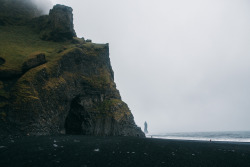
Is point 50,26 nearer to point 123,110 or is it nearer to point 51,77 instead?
point 51,77

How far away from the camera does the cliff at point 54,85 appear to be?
34.3 m

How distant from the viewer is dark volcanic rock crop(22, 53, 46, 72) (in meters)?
41.0

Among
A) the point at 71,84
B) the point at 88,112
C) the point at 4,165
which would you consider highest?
the point at 71,84

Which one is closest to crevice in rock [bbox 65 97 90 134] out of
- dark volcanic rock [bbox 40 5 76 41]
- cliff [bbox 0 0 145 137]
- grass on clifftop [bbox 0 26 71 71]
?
cliff [bbox 0 0 145 137]

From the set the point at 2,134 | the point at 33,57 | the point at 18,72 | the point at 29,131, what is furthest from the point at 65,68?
the point at 2,134

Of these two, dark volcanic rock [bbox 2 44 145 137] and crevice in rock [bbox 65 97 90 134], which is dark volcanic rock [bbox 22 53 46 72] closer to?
dark volcanic rock [bbox 2 44 145 137]

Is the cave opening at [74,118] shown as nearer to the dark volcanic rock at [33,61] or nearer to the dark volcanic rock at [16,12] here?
the dark volcanic rock at [33,61]

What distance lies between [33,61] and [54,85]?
8432 mm

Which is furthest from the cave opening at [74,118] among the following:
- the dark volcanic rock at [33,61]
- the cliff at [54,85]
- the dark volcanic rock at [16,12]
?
the dark volcanic rock at [16,12]

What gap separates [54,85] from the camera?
4359 centimetres

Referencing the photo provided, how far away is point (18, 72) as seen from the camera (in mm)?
39719

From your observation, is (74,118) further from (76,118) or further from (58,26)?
(58,26)

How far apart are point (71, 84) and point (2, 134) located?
24009 millimetres

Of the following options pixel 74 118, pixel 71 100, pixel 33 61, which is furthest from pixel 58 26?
pixel 74 118
